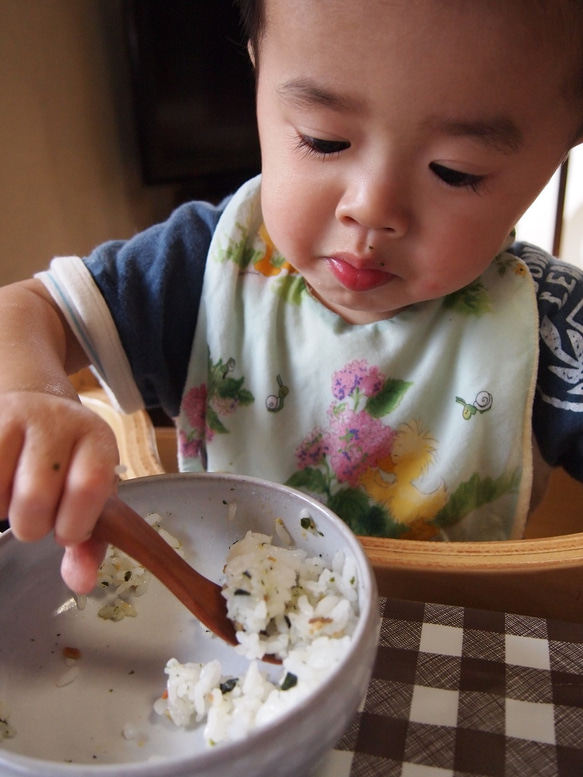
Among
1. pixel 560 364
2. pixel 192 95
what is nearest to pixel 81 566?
pixel 560 364

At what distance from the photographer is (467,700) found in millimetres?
506

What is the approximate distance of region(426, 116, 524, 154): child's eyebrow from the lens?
1.87 feet

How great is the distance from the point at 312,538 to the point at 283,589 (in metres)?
0.06

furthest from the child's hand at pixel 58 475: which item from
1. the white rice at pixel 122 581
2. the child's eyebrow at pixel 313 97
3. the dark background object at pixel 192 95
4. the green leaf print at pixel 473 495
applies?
the dark background object at pixel 192 95

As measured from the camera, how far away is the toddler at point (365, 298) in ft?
1.82

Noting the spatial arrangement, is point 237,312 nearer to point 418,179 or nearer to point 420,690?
point 418,179

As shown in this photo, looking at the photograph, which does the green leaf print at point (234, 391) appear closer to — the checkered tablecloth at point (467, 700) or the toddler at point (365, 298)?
the toddler at point (365, 298)

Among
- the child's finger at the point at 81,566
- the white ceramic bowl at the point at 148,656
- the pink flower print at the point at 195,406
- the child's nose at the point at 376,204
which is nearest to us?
the white ceramic bowl at the point at 148,656

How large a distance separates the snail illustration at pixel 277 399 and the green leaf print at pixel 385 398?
4.6 inches

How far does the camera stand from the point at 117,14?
203 centimetres

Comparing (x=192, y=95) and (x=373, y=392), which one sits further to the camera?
(x=192, y=95)

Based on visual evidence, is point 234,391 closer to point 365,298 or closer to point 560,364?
point 365,298

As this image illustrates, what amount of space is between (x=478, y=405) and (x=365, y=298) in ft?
0.82

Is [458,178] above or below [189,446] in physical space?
above
